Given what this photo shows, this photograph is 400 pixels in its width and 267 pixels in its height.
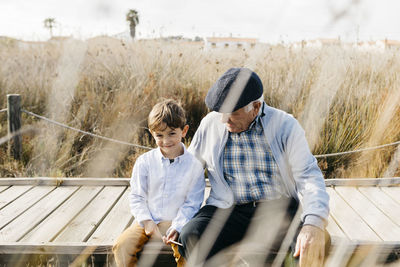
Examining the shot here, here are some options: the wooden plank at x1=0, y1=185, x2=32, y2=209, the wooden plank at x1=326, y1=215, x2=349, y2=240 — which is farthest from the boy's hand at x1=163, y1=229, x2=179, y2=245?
the wooden plank at x1=0, y1=185, x2=32, y2=209

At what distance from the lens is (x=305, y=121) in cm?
412

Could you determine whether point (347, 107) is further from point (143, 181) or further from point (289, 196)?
point (143, 181)

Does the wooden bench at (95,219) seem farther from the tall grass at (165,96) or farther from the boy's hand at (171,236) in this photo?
the tall grass at (165,96)

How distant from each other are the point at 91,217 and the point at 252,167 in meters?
1.23

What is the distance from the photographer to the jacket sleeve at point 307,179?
1876 mm

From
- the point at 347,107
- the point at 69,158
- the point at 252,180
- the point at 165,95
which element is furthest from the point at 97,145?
the point at 347,107

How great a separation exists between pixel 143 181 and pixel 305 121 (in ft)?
7.97

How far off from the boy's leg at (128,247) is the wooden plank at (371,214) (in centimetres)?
141

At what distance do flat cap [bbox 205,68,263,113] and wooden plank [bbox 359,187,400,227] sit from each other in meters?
1.46

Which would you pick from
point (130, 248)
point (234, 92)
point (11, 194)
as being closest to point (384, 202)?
point (234, 92)

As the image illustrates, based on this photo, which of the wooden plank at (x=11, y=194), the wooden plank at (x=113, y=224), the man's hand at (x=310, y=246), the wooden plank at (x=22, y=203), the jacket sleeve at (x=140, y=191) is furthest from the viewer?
the wooden plank at (x=11, y=194)

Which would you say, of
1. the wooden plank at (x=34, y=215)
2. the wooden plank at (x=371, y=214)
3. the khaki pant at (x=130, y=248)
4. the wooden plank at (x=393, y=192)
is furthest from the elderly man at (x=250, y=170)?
the wooden plank at (x=393, y=192)

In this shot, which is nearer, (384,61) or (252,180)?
(252,180)

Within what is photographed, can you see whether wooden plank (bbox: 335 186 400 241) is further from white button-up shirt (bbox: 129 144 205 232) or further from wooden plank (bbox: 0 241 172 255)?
wooden plank (bbox: 0 241 172 255)
